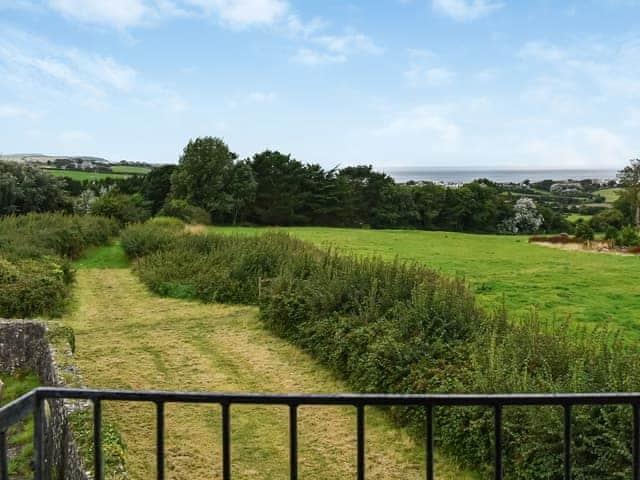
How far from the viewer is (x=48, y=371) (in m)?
7.77

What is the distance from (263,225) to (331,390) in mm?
36030

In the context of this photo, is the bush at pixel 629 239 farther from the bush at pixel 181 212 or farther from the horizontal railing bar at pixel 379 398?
the horizontal railing bar at pixel 379 398

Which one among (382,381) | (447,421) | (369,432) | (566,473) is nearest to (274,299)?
(382,381)

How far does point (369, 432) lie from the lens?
260 inches

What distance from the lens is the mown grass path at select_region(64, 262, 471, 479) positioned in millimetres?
5844

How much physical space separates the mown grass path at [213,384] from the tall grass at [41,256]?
0.81 metres

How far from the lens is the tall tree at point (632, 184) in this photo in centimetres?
3997

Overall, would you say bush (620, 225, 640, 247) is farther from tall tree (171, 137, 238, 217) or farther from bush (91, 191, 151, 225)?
tall tree (171, 137, 238, 217)

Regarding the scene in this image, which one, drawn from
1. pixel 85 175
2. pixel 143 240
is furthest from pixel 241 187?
pixel 85 175

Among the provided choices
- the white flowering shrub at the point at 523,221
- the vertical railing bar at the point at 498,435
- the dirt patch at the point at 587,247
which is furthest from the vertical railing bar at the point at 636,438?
the white flowering shrub at the point at 523,221

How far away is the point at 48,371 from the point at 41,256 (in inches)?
396

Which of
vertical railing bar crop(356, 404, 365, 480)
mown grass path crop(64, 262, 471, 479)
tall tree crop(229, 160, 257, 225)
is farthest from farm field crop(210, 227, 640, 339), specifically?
tall tree crop(229, 160, 257, 225)

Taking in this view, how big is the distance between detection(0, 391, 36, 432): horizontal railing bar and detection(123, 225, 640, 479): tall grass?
4.32 metres

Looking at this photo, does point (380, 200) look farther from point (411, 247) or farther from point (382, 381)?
point (382, 381)
